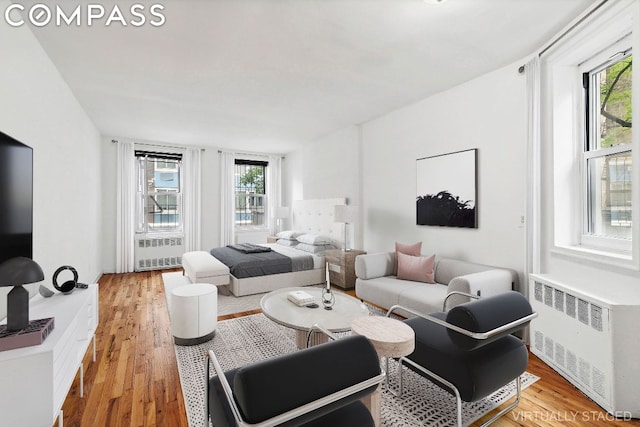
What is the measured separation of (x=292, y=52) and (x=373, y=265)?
2.49 metres

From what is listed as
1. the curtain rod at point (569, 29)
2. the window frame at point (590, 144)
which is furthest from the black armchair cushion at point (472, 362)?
the curtain rod at point (569, 29)

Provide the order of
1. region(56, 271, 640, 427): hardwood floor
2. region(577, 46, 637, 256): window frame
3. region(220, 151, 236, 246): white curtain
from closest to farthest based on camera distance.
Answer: region(56, 271, 640, 427): hardwood floor, region(577, 46, 637, 256): window frame, region(220, 151, 236, 246): white curtain

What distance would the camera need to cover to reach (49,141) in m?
2.70

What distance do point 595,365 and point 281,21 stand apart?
323 centimetres

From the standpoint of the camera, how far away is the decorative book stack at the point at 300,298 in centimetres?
255

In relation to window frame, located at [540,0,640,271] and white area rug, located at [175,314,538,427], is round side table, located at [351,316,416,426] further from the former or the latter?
window frame, located at [540,0,640,271]

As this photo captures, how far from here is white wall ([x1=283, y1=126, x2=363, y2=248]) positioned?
5055 mm

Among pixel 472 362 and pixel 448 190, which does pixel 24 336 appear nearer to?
pixel 472 362

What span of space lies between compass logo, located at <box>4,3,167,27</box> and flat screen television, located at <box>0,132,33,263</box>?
3.14 feet

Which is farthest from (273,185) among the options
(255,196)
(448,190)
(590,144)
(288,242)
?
(590,144)

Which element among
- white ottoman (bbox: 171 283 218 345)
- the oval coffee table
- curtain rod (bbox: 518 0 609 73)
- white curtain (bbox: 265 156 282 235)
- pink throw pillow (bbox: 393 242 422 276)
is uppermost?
curtain rod (bbox: 518 0 609 73)

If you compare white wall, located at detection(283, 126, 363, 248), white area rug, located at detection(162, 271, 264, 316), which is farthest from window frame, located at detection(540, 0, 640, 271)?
white area rug, located at detection(162, 271, 264, 316)

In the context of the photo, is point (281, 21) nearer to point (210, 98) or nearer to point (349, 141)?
point (210, 98)

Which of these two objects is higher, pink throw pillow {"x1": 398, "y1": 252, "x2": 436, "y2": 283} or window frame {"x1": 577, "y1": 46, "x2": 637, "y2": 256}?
window frame {"x1": 577, "y1": 46, "x2": 637, "y2": 256}
